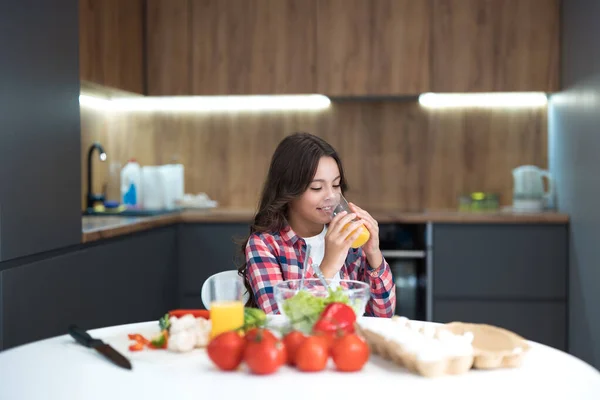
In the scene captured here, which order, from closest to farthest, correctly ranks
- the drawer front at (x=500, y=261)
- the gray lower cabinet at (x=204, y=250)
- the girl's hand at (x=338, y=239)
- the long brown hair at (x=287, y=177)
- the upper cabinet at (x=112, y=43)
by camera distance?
1. the girl's hand at (x=338, y=239)
2. the long brown hair at (x=287, y=177)
3. the upper cabinet at (x=112, y=43)
4. the drawer front at (x=500, y=261)
5. the gray lower cabinet at (x=204, y=250)

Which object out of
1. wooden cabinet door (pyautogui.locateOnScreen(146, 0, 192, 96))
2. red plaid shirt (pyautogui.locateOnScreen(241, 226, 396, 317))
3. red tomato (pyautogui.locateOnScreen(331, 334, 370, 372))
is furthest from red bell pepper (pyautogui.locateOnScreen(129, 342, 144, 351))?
wooden cabinet door (pyautogui.locateOnScreen(146, 0, 192, 96))

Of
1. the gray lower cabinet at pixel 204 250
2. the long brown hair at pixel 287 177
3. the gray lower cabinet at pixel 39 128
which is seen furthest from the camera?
the gray lower cabinet at pixel 204 250

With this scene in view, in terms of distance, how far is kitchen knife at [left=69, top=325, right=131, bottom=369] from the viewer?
125cm

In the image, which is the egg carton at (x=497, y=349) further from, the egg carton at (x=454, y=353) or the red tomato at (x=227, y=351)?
the red tomato at (x=227, y=351)

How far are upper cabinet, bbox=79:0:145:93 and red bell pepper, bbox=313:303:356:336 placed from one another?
234 centimetres

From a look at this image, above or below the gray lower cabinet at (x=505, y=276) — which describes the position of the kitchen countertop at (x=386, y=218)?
above

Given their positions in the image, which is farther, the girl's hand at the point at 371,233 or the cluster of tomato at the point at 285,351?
the girl's hand at the point at 371,233

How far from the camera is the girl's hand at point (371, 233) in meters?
1.92

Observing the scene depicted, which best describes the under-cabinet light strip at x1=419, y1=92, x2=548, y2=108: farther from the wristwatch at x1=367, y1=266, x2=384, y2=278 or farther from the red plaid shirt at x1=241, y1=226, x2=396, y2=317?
the wristwatch at x1=367, y1=266, x2=384, y2=278

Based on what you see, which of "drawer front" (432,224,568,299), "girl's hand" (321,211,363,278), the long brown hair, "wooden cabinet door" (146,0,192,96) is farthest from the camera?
"wooden cabinet door" (146,0,192,96)

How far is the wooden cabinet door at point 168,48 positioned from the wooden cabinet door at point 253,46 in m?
0.05

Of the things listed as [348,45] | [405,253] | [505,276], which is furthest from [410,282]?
[348,45]

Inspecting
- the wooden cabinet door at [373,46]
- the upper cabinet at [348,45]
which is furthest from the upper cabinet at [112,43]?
the wooden cabinet door at [373,46]

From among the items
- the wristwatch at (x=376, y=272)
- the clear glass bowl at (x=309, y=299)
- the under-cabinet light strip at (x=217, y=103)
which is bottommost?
the wristwatch at (x=376, y=272)
